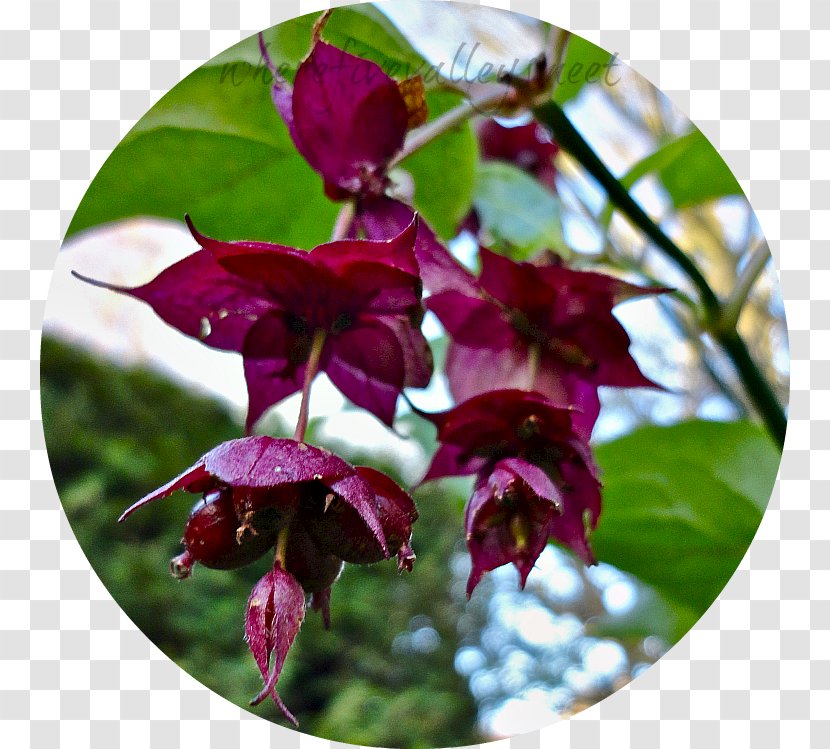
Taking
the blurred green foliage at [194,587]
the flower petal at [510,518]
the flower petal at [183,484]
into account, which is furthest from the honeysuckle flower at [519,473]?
the blurred green foliage at [194,587]

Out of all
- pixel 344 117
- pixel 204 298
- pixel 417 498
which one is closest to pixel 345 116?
pixel 344 117

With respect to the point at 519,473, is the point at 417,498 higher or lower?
lower

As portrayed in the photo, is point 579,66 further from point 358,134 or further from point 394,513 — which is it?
point 394,513

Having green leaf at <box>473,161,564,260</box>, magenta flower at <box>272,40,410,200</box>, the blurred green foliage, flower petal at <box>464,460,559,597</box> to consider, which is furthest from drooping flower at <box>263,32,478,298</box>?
the blurred green foliage

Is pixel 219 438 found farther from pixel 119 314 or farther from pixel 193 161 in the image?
pixel 193 161

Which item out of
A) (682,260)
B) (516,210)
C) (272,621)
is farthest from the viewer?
(516,210)

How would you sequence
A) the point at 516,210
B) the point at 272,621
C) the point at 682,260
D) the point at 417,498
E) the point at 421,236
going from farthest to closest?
1. the point at 417,498
2. the point at 516,210
3. the point at 682,260
4. the point at 421,236
5. the point at 272,621

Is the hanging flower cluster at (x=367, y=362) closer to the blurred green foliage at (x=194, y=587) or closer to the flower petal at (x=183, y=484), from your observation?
the flower petal at (x=183, y=484)
